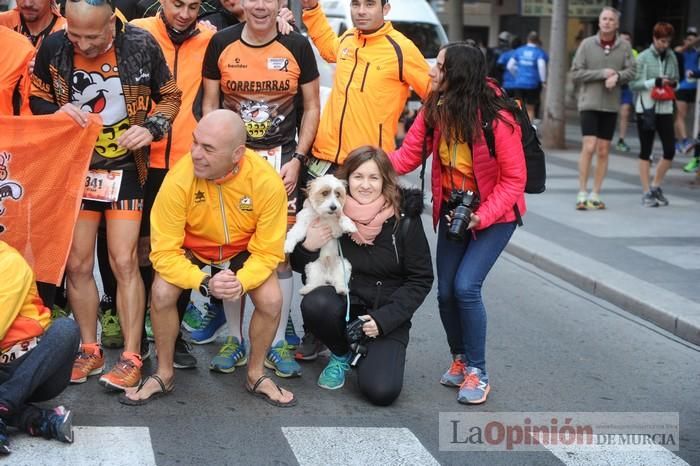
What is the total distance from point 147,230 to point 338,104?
4.29 ft

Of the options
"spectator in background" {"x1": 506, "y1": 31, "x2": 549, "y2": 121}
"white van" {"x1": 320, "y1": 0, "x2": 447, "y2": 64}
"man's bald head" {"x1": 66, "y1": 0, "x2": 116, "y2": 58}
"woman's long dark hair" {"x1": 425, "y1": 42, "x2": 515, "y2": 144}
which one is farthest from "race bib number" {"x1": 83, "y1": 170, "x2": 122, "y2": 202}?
"spectator in background" {"x1": 506, "y1": 31, "x2": 549, "y2": 121}

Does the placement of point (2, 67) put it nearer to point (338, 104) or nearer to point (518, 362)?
point (338, 104)

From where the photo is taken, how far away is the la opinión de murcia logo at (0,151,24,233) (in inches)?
217

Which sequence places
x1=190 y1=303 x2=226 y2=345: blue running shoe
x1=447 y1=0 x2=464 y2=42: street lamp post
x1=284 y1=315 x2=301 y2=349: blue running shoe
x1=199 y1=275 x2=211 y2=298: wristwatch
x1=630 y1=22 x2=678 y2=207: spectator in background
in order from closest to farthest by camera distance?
x1=199 y1=275 x2=211 y2=298: wristwatch → x1=284 y1=315 x2=301 y2=349: blue running shoe → x1=190 y1=303 x2=226 y2=345: blue running shoe → x1=630 y1=22 x2=678 y2=207: spectator in background → x1=447 y1=0 x2=464 y2=42: street lamp post

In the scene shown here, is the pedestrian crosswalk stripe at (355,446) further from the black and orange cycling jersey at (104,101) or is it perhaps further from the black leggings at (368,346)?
the black and orange cycling jersey at (104,101)

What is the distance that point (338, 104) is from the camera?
637 centimetres

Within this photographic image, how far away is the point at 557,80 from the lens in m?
17.8

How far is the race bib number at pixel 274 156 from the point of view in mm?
6215

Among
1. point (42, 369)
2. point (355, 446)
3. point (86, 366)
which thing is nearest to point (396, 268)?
point (355, 446)

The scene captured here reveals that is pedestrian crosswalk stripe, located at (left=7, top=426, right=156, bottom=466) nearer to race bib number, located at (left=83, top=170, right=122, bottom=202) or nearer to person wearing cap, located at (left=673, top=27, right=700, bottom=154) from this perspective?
race bib number, located at (left=83, top=170, right=122, bottom=202)

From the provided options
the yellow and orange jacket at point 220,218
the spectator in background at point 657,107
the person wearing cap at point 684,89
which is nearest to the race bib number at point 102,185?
the yellow and orange jacket at point 220,218

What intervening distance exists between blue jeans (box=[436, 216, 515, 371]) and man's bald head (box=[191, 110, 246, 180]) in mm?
1215

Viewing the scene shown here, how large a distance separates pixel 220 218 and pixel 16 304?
1.21m

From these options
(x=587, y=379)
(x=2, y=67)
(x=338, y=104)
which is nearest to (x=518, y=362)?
(x=587, y=379)
